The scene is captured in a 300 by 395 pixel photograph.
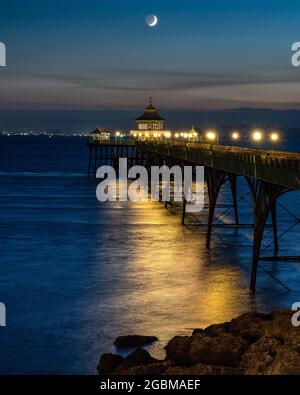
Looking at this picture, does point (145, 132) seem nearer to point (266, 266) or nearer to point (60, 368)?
point (266, 266)

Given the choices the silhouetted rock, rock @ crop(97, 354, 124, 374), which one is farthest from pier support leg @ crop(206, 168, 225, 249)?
rock @ crop(97, 354, 124, 374)

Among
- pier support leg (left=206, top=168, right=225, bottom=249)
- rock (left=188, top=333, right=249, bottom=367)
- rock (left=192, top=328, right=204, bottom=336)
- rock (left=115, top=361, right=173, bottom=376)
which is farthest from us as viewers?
pier support leg (left=206, top=168, right=225, bottom=249)

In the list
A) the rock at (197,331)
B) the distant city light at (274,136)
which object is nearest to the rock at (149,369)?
the rock at (197,331)

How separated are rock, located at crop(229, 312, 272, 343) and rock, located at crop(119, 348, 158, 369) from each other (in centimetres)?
244

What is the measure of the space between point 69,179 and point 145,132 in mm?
22735

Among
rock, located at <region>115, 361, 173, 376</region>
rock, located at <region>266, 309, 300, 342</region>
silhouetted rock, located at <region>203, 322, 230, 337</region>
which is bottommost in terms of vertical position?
rock, located at <region>115, 361, 173, 376</region>

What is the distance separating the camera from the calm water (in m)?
20.5

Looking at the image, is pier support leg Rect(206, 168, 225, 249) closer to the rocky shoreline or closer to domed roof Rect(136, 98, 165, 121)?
the rocky shoreline

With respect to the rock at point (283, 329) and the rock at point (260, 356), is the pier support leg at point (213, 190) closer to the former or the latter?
the rock at point (283, 329)

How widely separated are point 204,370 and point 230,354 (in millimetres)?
1288

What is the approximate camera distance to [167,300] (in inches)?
968

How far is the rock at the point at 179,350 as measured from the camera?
17.4m

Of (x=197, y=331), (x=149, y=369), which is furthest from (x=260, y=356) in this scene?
(x=197, y=331)
